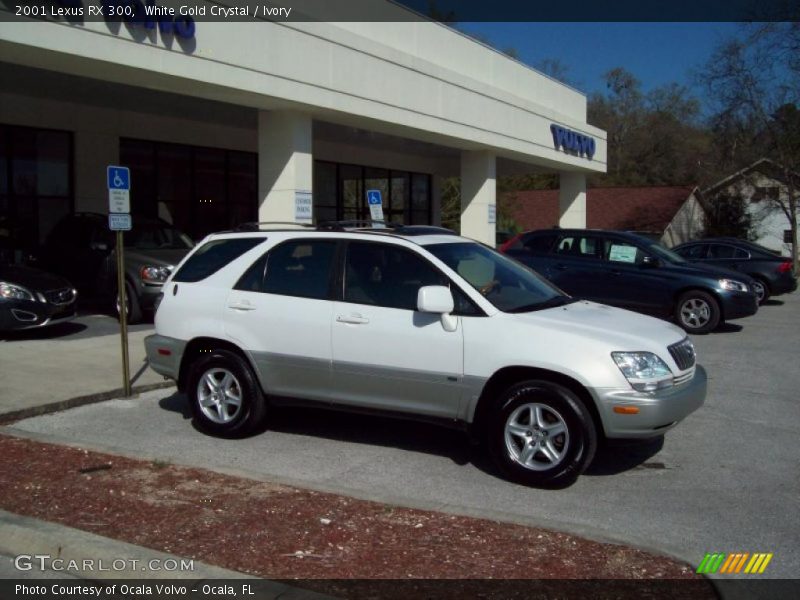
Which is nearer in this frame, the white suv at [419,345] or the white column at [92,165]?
the white suv at [419,345]

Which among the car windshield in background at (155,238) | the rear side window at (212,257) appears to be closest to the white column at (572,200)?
the car windshield in background at (155,238)

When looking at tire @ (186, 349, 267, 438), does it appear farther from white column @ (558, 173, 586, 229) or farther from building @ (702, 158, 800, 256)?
building @ (702, 158, 800, 256)

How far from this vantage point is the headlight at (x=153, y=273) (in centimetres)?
1331

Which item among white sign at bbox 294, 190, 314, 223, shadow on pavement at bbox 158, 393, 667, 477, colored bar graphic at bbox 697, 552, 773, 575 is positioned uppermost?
white sign at bbox 294, 190, 314, 223

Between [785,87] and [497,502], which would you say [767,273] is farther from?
[785,87]

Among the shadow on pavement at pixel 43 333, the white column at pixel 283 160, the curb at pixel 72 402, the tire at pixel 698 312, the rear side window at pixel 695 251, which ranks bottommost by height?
the curb at pixel 72 402

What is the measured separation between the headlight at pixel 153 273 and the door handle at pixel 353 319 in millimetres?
7522

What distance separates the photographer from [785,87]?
119 feet

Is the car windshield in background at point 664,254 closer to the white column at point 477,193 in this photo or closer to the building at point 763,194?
the white column at point 477,193

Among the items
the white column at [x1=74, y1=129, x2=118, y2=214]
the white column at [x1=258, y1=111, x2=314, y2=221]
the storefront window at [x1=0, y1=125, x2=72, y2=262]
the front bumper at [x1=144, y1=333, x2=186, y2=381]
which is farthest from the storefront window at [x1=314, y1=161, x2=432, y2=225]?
the front bumper at [x1=144, y1=333, x2=186, y2=381]

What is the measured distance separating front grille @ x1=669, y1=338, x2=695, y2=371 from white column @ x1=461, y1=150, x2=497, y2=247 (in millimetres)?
16209

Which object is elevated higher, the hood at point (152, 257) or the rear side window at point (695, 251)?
the rear side window at point (695, 251)

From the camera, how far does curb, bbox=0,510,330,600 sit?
168 inches

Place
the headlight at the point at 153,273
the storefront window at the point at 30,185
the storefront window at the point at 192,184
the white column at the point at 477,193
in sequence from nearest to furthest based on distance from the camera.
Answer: the headlight at the point at 153,273
the storefront window at the point at 30,185
the storefront window at the point at 192,184
the white column at the point at 477,193
